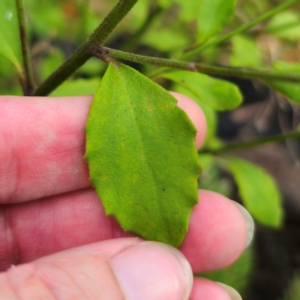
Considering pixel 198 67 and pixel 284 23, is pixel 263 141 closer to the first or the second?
pixel 198 67

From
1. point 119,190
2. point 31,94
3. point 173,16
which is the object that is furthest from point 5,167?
point 173,16

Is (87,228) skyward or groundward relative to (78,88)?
groundward

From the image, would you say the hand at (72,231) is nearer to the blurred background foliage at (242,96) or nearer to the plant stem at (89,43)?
the plant stem at (89,43)

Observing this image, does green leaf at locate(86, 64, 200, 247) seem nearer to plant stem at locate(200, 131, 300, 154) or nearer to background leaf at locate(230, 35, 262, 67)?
plant stem at locate(200, 131, 300, 154)

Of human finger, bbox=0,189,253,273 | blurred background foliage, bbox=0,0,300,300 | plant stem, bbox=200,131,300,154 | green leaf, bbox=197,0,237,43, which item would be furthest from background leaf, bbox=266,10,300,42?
human finger, bbox=0,189,253,273

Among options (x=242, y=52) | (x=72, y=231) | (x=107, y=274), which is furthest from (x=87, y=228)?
(x=242, y=52)

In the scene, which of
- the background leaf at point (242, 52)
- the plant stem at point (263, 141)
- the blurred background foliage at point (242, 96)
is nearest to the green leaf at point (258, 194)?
the blurred background foliage at point (242, 96)
